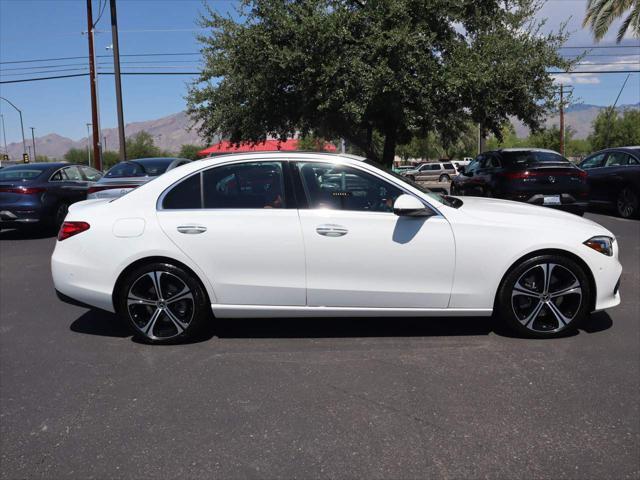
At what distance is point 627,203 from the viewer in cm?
1134

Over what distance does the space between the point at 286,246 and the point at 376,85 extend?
8.83m

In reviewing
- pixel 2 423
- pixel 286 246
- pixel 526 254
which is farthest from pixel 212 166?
pixel 526 254

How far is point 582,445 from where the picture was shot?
113 inches

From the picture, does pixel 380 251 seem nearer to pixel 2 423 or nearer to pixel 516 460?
pixel 516 460

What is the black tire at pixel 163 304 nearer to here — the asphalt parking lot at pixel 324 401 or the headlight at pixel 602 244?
the asphalt parking lot at pixel 324 401

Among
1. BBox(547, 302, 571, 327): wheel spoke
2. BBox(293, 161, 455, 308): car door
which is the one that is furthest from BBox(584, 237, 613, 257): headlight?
BBox(293, 161, 455, 308): car door

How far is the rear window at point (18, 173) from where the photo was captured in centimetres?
1067

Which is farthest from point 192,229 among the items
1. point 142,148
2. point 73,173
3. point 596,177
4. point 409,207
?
point 142,148

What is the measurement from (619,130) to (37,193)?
5892cm

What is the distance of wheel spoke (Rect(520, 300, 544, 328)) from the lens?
14.4 ft

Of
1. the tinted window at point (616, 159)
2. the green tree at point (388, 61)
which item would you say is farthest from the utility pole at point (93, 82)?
the tinted window at point (616, 159)

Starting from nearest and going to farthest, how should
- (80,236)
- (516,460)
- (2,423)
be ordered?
(516,460), (2,423), (80,236)

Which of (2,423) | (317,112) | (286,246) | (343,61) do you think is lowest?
(2,423)

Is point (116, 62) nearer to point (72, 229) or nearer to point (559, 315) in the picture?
point (72, 229)
